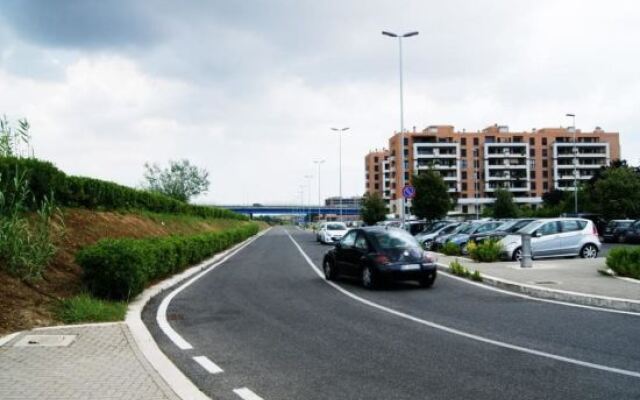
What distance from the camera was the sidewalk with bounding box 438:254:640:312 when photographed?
10609 millimetres

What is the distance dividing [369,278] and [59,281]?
6.68 m

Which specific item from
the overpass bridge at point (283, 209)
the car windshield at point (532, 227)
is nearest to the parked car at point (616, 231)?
the car windshield at point (532, 227)

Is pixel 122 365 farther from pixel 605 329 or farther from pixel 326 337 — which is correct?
pixel 605 329

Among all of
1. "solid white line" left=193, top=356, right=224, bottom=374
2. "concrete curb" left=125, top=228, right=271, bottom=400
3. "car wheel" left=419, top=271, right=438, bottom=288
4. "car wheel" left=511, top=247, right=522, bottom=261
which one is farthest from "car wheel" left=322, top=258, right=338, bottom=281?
"solid white line" left=193, top=356, right=224, bottom=374

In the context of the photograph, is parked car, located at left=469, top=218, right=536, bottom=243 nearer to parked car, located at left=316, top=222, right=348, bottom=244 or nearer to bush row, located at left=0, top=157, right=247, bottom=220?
bush row, located at left=0, top=157, right=247, bottom=220

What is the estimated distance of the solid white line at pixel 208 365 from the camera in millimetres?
6172

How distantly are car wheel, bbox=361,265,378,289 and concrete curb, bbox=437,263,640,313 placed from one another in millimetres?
2883

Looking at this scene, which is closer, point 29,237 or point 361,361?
point 361,361

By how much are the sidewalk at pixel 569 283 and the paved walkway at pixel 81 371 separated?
8107 mm

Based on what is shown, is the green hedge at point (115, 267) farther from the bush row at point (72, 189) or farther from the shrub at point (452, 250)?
the shrub at point (452, 250)

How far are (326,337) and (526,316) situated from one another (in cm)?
363

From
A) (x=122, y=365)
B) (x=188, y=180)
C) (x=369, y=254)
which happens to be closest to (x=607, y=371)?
(x=122, y=365)

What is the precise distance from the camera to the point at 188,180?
8738 centimetres

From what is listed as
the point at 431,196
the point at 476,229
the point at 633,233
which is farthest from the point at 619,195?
the point at 476,229
